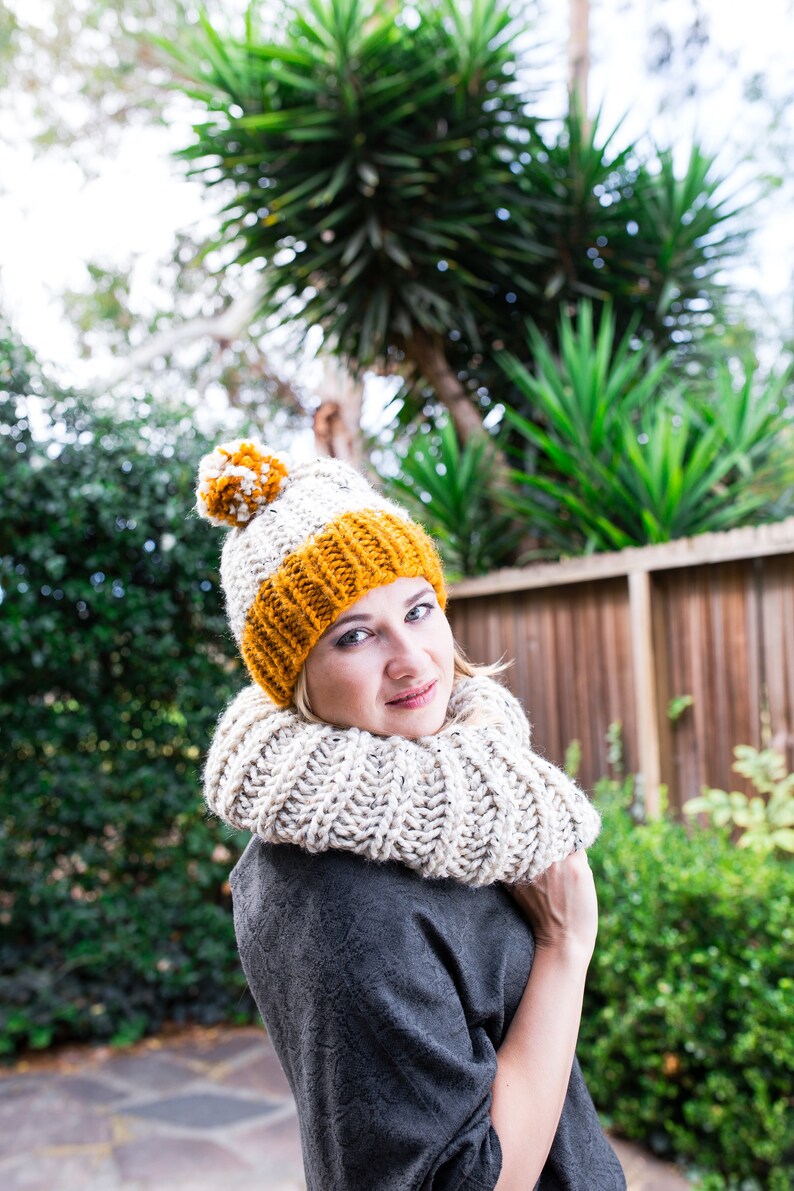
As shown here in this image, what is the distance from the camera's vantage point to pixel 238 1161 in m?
3.37

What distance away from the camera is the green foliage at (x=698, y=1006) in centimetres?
270

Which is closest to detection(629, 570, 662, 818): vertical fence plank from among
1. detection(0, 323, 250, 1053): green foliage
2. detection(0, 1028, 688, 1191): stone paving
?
detection(0, 1028, 688, 1191): stone paving

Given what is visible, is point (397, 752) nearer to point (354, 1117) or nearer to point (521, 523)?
point (354, 1117)

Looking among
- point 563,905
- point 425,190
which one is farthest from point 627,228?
point 563,905

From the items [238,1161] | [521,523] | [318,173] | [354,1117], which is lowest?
[238,1161]

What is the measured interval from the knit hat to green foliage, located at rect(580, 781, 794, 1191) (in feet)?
6.81

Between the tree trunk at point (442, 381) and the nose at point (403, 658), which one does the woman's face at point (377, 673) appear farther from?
the tree trunk at point (442, 381)

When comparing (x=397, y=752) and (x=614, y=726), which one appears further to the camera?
(x=614, y=726)

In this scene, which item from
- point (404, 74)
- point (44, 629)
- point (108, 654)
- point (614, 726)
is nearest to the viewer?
point (614, 726)

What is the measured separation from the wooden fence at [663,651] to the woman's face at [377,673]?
2441 millimetres

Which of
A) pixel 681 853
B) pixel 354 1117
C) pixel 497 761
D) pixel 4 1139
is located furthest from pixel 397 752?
pixel 4 1139

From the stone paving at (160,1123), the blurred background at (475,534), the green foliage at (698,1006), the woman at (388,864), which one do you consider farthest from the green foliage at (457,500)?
the woman at (388,864)

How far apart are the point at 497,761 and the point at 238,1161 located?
10.1 feet

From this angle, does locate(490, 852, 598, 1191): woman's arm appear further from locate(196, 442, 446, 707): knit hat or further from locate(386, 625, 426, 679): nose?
locate(196, 442, 446, 707): knit hat
